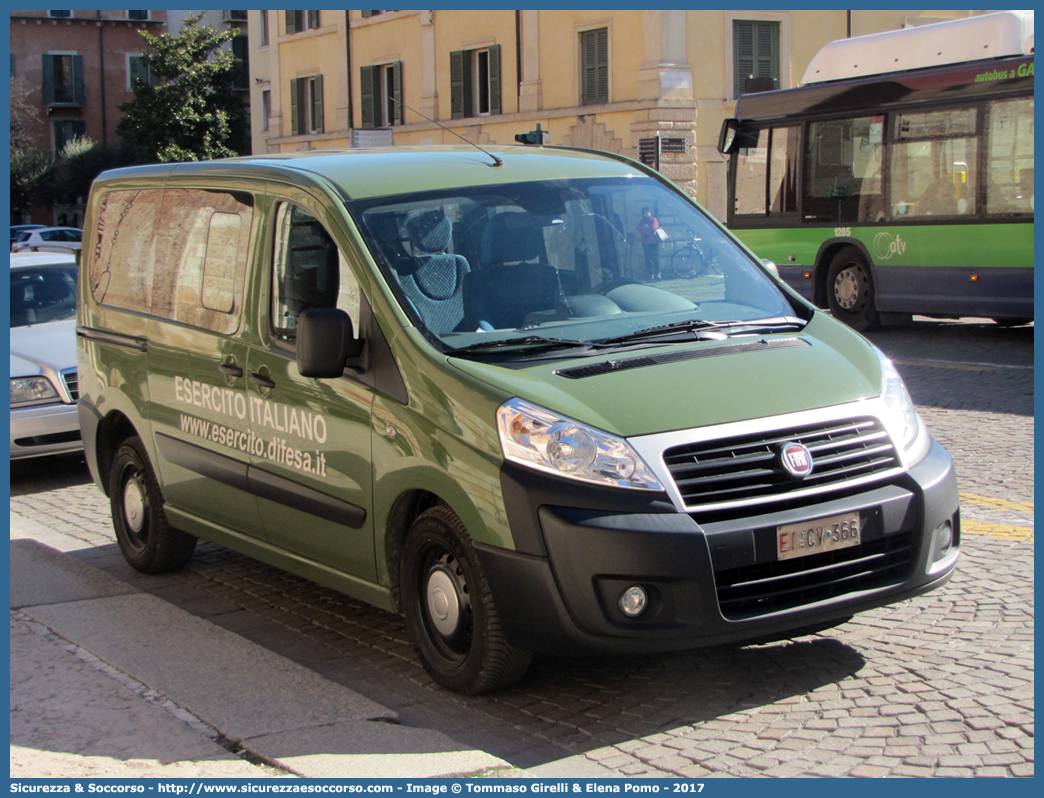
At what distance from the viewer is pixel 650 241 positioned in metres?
5.64

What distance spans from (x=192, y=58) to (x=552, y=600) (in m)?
54.6

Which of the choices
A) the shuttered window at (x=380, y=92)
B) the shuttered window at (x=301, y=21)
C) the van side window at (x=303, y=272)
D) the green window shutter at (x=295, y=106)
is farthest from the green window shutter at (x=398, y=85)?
the van side window at (x=303, y=272)

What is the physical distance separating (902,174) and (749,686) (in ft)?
43.5

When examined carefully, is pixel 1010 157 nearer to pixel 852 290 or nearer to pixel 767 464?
pixel 852 290

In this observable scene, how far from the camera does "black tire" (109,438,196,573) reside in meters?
6.82

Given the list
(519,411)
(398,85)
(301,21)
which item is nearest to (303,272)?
(519,411)

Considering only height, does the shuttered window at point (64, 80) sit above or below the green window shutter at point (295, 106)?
above

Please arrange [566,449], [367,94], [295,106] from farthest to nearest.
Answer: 1. [295,106]
2. [367,94]
3. [566,449]

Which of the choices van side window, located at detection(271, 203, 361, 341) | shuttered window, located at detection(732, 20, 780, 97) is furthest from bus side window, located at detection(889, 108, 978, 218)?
shuttered window, located at detection(732, 20, 780, 97)

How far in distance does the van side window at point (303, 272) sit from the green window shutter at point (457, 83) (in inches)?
1365

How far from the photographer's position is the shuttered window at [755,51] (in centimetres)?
3441

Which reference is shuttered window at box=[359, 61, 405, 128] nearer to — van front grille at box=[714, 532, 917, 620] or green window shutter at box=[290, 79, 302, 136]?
green window shutter at box=[290, 79, 302, 136]

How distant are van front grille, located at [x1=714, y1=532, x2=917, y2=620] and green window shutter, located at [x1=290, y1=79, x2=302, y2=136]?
144 ft

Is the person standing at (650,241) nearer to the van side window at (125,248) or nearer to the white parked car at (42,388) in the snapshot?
the van side window at (125,248)
